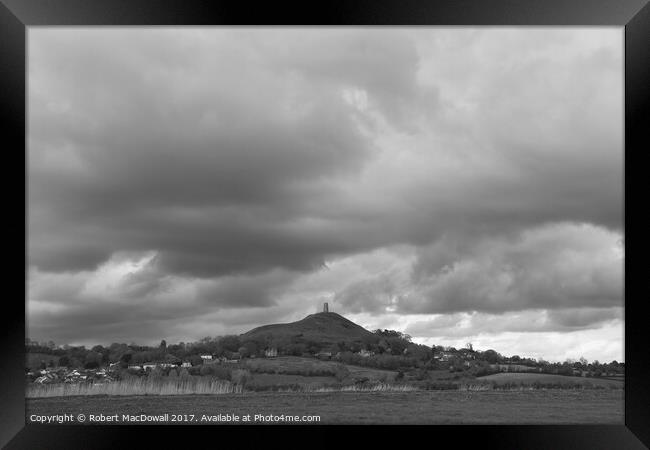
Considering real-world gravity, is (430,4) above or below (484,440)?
above

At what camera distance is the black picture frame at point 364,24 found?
14.1 feet

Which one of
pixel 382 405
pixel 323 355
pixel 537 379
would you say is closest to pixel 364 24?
pixel 382 405

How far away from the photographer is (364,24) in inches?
177

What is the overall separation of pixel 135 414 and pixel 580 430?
3860 mm

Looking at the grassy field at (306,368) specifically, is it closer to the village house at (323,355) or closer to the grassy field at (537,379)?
the village house at (323,355)

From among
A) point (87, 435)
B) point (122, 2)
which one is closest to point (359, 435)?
point (87, 435)

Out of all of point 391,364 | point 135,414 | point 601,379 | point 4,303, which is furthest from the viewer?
point 391,364

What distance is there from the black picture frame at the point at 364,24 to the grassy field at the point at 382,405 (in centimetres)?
88

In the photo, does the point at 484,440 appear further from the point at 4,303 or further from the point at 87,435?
the point at 4,303

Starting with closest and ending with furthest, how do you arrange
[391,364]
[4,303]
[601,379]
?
1. [4,303]
2. [601,379]
3. [391,364]

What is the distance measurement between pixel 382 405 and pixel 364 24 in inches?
144

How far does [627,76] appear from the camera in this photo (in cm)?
446

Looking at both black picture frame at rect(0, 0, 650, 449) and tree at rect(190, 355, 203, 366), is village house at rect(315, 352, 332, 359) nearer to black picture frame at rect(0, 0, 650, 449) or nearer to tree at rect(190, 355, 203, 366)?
tree at rect(190, 355, 203, 366)

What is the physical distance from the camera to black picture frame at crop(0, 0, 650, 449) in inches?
169
